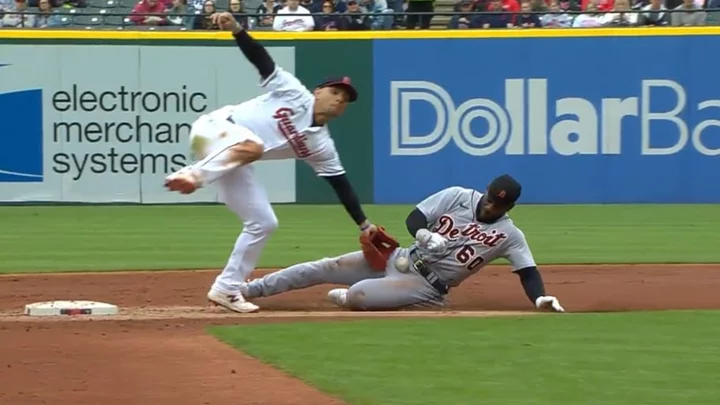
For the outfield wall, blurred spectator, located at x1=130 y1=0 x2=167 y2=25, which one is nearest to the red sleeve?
the outfield wall

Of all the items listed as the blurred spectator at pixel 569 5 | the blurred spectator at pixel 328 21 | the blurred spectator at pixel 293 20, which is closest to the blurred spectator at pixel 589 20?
the blurred spectator at pixel 569 5

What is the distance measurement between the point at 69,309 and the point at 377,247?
2075 mm

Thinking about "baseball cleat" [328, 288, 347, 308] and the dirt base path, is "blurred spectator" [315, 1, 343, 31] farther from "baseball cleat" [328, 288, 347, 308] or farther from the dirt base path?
"baseball cleat" [328, 288, 347, 308]

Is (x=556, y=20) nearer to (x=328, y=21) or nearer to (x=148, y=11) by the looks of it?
(x=328, y=21)

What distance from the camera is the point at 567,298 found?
403 inches

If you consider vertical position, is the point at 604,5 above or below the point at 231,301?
above

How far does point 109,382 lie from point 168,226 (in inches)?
391

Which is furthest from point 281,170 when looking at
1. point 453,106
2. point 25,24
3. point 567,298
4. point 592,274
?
point 567,298

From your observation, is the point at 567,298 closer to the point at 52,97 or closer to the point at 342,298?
the point at 342,298

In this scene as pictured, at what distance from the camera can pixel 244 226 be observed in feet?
29.8

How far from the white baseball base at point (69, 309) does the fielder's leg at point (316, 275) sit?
958 mm

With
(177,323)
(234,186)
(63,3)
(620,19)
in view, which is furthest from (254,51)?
(63,3)

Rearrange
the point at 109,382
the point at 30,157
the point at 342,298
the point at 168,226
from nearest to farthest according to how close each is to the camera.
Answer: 1. the point at 109,382
2. the point at 342,298
3. the point at 168,226
4. the point at 30,157

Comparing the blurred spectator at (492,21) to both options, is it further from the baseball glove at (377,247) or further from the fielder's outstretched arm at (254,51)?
the fielder's outstretched arm at (254,51)
